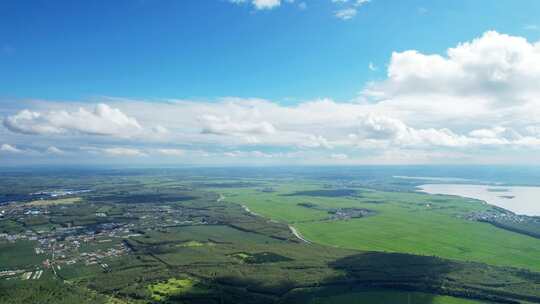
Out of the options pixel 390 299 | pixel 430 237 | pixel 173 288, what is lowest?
pixel 390 299

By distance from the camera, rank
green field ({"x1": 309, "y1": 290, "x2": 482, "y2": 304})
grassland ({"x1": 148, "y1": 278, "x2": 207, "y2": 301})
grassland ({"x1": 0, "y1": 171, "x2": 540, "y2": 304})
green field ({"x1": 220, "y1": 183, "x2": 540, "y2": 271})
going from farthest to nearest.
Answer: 1. green field ({"x1": 220, "y1": 183, "x2": 540, "y2": 271})
2. grassland ({"x1": 0, "y1": 171, "x2": 540, "y2": 304})
3. grassland ({"x1": 148, "y1": 278, "x2": 207, "y2": 301})
4. green field ({"x1": 309, "y1": 290, "x2": 482, "y2": 304})

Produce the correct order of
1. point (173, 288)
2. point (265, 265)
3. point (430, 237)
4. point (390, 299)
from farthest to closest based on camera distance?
1. point (430, 237)
2. point (265, 265)
3. point (173, 288)
4. point (390, 299)

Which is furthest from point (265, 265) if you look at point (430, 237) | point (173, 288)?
point (430, 237)

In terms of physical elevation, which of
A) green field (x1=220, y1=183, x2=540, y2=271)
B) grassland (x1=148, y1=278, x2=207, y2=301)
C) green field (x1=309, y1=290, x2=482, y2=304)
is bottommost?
green field (x1=309, y1=290, x2=482, y2=304)

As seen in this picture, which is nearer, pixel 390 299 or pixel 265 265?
pixel 390 299

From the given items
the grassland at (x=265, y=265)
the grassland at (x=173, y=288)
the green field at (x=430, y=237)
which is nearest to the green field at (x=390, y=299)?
the grassland at (x=265, y=265)

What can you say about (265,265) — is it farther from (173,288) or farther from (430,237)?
(430,237)

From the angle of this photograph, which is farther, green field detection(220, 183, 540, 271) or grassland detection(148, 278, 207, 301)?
green field detection(220, 183, 540, 271)

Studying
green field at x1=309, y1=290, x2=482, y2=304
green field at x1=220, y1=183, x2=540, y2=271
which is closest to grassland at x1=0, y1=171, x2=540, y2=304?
green field at x1=309, y1=290, x2=482, y2=304

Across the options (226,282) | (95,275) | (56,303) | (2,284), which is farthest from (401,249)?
(2,284)

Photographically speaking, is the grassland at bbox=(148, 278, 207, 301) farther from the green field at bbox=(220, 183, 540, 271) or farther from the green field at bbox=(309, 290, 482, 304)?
the green field at bbox=(220, 183, 540, 271)

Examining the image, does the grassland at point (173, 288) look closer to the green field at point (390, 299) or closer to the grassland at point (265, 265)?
the grassland at point (265, 265)

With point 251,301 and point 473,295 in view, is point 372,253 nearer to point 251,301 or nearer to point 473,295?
point 473,295
